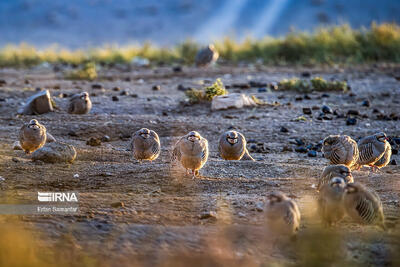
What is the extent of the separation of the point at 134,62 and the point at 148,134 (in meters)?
12.4

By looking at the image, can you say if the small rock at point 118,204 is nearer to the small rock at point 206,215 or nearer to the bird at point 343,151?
the small rock at point 206,215

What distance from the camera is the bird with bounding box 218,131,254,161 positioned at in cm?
720

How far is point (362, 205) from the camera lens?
5082 millimetres

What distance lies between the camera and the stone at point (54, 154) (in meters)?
7.04

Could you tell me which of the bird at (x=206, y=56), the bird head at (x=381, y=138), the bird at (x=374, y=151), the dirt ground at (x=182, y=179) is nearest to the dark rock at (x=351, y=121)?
the dirt ground at (x=182, y=179)

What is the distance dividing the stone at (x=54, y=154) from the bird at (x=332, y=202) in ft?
10.5

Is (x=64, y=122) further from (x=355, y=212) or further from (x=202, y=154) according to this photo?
(x=355, y=212)

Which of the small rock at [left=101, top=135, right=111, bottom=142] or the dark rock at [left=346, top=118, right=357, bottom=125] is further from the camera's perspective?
the dark rock at [left=346, top=118, right=357, bottom=125]

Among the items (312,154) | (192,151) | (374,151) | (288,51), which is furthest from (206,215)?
(288,51)

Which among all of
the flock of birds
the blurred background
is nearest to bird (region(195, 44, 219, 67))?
the flock of birds

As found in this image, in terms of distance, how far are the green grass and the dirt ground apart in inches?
221

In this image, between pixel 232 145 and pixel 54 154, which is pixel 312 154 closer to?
pixel 232 145

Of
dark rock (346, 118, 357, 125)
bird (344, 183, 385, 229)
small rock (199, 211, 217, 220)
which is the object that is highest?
dark rock (346, 118, 357, 125)

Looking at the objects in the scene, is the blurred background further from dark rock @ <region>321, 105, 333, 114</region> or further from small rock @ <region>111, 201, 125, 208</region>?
small rock @ <region>111, 201, 125, 208</region>
